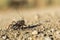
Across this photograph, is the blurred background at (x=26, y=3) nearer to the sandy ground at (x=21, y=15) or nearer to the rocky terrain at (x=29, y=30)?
the sandy ground at (x=21, y=15)

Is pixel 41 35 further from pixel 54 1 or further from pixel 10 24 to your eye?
pixel 54 1

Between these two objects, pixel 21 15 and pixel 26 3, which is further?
pixel 26 3

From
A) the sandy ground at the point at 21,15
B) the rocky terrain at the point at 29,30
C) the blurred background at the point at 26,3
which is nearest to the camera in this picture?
the rocky terrain at the point at 29,30

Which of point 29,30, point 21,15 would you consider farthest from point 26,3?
point 29,30

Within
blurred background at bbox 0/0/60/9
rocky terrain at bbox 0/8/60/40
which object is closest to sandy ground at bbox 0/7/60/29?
rocky terrain at bbox 0/8/60/40

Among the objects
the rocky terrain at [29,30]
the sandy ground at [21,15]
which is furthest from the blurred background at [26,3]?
the rocky terrain at [29,30]

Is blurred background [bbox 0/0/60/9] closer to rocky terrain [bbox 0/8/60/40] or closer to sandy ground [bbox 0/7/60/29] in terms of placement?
sandy ground [bbox 0/7/60/29]

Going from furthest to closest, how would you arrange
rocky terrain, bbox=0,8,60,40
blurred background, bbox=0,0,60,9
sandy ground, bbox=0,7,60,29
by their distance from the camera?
1. blurred background, bbox=0,0,60,9
2. sandy ground, bbox=0,7,60,29
3. rocky terrain, bbox=0,8,60,40

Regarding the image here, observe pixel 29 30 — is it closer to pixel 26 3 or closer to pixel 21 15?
pixel 21 15

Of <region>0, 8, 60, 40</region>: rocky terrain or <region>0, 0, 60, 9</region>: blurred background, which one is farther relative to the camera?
<region>0, 0, 60, 9</region>: blurred background

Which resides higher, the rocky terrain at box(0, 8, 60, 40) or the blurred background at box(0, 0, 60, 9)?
the rocky terrain at box(0, 8, 60, 40)

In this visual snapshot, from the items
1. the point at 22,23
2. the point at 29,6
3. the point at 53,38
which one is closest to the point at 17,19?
the point at 22,23
